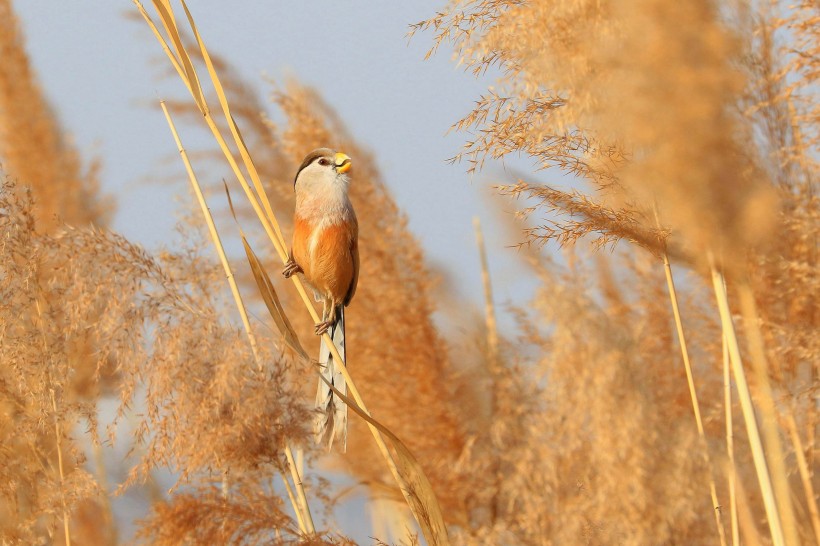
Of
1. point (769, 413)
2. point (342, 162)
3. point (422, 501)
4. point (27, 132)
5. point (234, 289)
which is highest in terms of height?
point (27, 132)

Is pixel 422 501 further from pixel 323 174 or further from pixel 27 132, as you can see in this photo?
pixel 27 132

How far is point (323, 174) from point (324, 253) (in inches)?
7.1

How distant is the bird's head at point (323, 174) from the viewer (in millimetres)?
1900

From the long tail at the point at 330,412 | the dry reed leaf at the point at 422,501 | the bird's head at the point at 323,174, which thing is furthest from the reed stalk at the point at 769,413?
the bird's head at the point at 323,174

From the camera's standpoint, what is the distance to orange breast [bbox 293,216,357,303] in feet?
6.14

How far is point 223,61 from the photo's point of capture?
3.42 metres

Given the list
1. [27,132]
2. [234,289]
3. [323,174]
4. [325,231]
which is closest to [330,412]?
[234,289]

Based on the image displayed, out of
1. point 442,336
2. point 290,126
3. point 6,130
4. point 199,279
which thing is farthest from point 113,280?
point 6,130

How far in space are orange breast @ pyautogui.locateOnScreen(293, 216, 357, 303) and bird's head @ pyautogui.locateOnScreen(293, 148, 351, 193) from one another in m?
0.08

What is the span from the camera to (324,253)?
1878mm

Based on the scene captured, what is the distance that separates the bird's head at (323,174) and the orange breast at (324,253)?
8 cm

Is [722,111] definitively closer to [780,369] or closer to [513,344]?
[780,369]

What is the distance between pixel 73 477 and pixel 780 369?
223 centimetres

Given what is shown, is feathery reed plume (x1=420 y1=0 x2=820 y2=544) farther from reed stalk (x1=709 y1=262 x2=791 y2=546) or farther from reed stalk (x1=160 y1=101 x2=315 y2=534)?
reed stalk (x1=160 y1=101 x2=315 y2=534)
